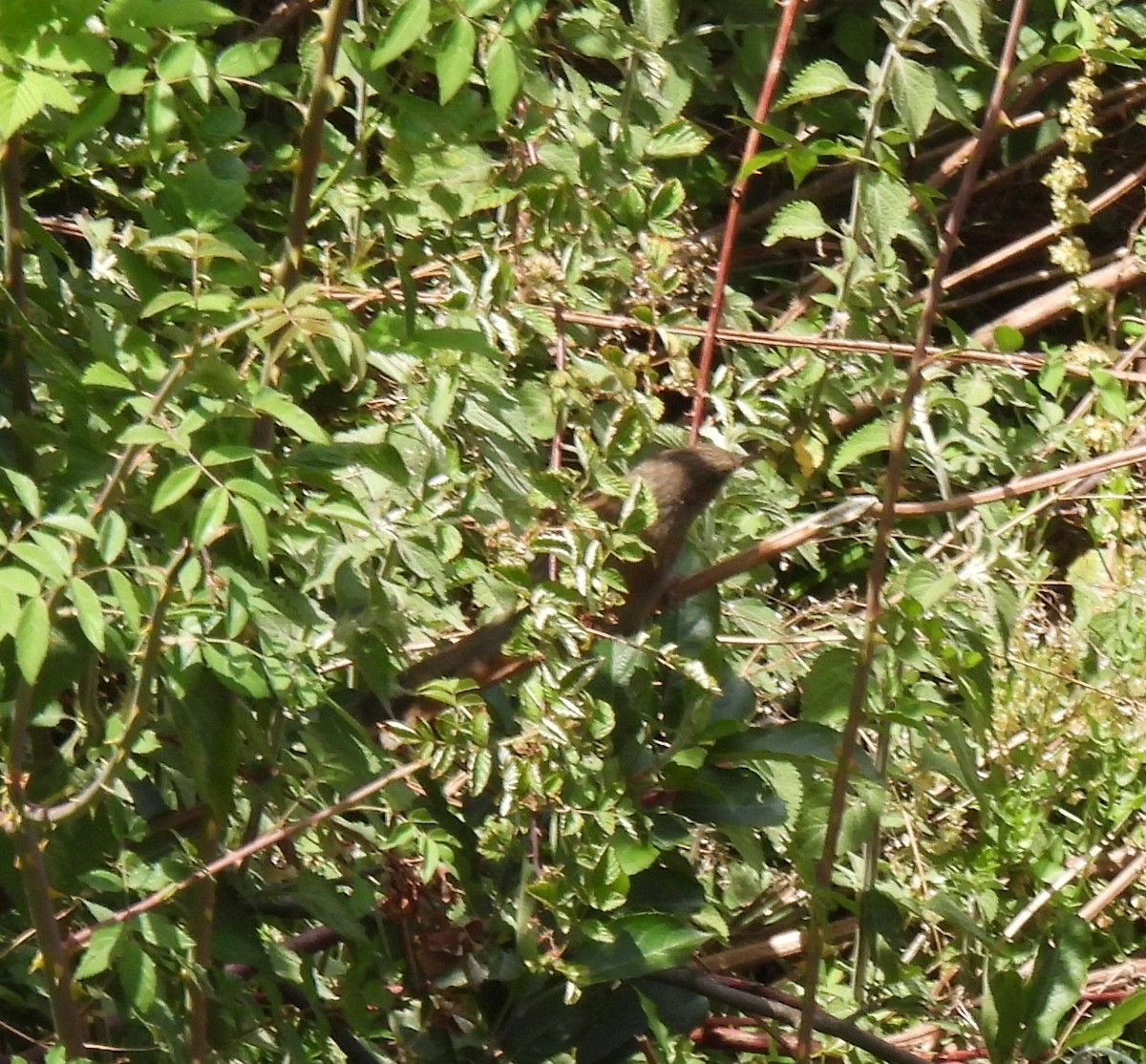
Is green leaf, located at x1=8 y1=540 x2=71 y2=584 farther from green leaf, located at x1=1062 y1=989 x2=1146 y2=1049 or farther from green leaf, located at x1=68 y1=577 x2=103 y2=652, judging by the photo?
green leaf, located at x1=1062 y1=989 x2=1146 y2=1049

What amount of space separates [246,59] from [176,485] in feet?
1.76

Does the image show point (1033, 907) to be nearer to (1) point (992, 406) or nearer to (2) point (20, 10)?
(1) point (992, 406)

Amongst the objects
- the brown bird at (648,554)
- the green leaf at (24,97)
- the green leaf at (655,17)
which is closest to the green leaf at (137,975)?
the brown bird at (648,554)

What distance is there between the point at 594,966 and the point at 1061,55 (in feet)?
3.29

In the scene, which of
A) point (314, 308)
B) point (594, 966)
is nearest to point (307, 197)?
point (314, 308)

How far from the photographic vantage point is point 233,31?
3.16 metres

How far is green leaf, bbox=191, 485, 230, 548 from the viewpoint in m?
1.06

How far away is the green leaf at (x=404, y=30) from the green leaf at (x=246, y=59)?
0.94 feet

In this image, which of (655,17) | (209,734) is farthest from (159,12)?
(655,17)

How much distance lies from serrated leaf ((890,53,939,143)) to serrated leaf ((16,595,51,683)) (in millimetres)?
1079

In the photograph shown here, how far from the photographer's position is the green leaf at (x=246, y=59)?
4.70 feet

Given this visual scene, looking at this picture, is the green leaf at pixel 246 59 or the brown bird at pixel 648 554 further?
the brown bird at pixel 648 554

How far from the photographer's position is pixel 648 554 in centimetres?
166

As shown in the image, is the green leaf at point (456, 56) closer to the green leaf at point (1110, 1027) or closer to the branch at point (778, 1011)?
the branch at point (778, 1011)
